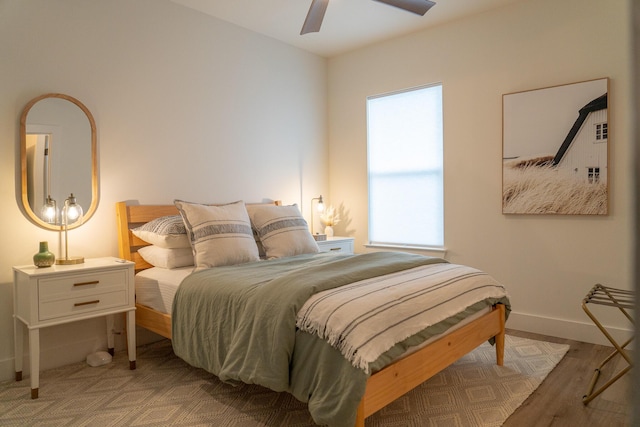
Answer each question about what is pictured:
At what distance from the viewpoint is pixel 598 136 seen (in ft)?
10.6

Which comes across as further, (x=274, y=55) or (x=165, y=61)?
(x=274, y=55)

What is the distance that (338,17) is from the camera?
3879mm

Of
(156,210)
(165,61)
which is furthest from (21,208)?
(165,61)

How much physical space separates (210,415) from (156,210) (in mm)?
1701

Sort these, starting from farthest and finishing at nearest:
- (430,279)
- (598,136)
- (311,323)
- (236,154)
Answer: (236,154) → (598,136) → (430,279) → (311,323)

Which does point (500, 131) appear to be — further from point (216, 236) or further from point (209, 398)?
point (209, 398)

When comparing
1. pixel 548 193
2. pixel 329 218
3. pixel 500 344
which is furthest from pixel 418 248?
pixel 500 344

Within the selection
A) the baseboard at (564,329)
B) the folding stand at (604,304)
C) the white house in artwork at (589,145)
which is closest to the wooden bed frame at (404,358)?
the folding stand at (604,304)

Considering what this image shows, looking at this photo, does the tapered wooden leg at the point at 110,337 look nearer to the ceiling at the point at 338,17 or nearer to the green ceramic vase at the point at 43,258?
the green ceramic vase at the point at 43,258

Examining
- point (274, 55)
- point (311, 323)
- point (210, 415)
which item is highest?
point (274, 55)

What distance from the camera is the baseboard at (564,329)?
3.18 meters

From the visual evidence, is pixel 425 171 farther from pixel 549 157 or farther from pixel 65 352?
pixel 65 352

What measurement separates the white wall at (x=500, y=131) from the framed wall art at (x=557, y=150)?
2.7 inches

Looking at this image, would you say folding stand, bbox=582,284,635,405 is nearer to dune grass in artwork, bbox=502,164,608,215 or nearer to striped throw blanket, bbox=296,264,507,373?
striped throw blanket, bbox=296,264,507,373
